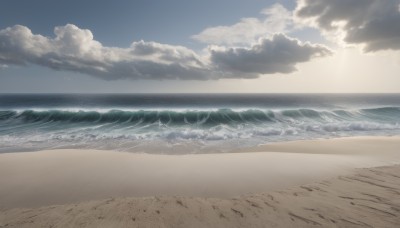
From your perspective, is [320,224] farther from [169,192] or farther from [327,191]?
[169,192]

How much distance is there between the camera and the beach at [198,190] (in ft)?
11.0

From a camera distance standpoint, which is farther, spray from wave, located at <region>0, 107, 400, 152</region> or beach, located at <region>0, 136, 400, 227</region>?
spray from wave, located at <region>0, 107, 400, 152</region>

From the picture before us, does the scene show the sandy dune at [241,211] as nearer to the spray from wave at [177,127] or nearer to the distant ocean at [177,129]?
the distant ocean at [177,129]

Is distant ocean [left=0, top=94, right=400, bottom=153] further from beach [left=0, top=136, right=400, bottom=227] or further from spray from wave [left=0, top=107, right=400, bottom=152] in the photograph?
beach [left=0, top=136, right=400, bottom=227]

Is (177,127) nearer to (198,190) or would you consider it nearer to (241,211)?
(198,190)

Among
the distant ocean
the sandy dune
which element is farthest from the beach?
the distant ocean

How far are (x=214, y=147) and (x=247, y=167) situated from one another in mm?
3669

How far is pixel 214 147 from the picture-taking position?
984 cm

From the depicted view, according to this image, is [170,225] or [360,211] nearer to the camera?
[170,225]

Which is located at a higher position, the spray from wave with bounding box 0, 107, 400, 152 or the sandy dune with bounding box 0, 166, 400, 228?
the spray from wave with bounding box 0, 107, 400, 152

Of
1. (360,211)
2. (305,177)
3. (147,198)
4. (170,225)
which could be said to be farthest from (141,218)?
(305,177)

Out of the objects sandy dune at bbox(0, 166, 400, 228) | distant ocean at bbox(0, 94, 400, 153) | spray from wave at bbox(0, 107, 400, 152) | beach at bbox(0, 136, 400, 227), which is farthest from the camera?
spray from wave at bbox(0, 107, 400, 152)

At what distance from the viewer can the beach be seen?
336 centimetres

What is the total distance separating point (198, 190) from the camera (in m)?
4.72
